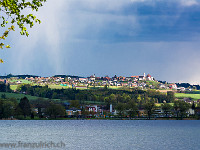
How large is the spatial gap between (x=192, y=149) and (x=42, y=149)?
28180 millimetres

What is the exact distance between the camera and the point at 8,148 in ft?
213

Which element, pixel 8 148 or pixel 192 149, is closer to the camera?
pixel 8 148

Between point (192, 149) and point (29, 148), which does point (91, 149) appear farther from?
point (192, 149)

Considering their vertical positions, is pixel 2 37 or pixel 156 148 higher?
pixel 2 37

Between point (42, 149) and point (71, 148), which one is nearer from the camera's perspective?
point (42, 149)

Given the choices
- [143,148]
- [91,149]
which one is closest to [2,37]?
[91,149]

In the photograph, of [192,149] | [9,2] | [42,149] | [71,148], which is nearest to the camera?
[9,2]

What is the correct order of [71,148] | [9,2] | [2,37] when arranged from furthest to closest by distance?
[71,148]
[2,37]
[9,2]

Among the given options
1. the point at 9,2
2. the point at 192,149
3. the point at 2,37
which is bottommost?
the point at 192,149

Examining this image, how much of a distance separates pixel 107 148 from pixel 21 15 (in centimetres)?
4828

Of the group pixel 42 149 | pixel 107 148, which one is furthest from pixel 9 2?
pixel 107 148

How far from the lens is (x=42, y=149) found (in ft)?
209

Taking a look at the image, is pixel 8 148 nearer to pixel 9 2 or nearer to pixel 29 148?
pixel 29 148

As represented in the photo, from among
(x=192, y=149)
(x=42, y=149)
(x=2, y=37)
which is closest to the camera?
(x=2, y=37)
